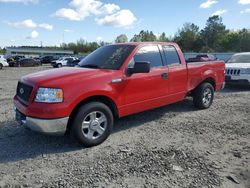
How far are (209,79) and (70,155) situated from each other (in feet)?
15.7

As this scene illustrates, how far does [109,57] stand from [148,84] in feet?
3.28

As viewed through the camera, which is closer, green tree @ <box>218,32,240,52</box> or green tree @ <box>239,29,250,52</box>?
green tree @ <box>239,29,250,52</box>

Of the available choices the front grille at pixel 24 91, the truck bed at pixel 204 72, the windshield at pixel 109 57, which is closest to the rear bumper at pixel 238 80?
the truck bed at pixel 204 72

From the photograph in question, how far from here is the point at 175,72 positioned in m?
6.48

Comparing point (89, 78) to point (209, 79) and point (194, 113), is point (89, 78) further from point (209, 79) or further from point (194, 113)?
point (209, 79)

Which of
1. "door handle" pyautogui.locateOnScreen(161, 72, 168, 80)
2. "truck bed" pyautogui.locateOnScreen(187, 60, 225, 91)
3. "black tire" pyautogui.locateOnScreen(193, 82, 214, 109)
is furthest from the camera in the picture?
"black tire" pyautogui.locateOnScreen(193, 82, 214, 109)

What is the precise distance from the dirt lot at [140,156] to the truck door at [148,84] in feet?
1.93

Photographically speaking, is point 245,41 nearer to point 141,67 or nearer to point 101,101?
point 141,67

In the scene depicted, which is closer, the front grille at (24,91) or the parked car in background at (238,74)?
the front grille at (24,91)

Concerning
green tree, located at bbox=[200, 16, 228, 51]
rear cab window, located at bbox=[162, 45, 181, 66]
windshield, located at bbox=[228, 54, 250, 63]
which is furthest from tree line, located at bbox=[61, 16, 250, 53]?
rear cab window, located at bbox=[162, 45, 181, 66]

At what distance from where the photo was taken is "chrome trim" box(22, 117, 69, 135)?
14.7 feet

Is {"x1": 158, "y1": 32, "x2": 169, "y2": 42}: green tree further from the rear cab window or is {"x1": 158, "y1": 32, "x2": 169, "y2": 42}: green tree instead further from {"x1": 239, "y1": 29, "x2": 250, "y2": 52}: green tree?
the rear cab window

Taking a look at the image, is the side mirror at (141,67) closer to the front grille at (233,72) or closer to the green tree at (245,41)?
the front grille at (233,72)

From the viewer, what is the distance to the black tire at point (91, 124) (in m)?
4.70
